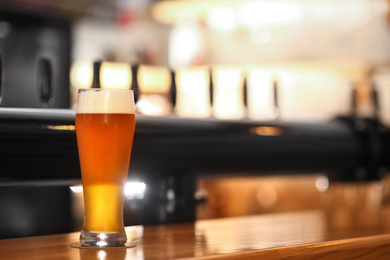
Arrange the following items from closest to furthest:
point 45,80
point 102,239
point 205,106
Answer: point 102,239 < point 45,80 < point 205,106

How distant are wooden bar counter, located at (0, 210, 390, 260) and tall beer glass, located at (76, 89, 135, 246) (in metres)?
0.04

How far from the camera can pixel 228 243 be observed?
98 centimetres

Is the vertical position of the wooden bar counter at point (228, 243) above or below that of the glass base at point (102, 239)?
below

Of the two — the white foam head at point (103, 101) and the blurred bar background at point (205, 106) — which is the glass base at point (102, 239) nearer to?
the white foam head at point (103, 101)

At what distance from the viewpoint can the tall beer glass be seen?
0.92 metres

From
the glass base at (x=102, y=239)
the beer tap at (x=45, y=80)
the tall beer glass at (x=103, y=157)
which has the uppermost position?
the beer tap at (x=45, y=80)

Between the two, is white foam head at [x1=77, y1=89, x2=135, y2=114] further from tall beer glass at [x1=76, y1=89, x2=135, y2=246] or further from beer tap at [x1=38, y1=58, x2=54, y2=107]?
beer tap at [x1=38, y1=58, x2=54, y2=107]

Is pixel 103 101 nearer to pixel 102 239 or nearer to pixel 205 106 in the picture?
pixel 102 239

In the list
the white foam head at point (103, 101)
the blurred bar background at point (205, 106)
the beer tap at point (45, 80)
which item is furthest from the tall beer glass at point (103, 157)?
the beer tap at point (45, 80)

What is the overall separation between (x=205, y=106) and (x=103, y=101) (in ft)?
13.9

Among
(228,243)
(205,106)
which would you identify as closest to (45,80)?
(228,243)

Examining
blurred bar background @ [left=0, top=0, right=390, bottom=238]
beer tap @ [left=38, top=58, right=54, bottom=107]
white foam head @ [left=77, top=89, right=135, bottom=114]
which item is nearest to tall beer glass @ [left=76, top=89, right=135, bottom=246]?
white foam head @ [left=77, top=89, right=135, bottom=114]

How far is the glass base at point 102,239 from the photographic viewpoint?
0.92 metres

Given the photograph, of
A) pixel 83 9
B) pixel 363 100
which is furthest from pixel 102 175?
pixel 363 100
